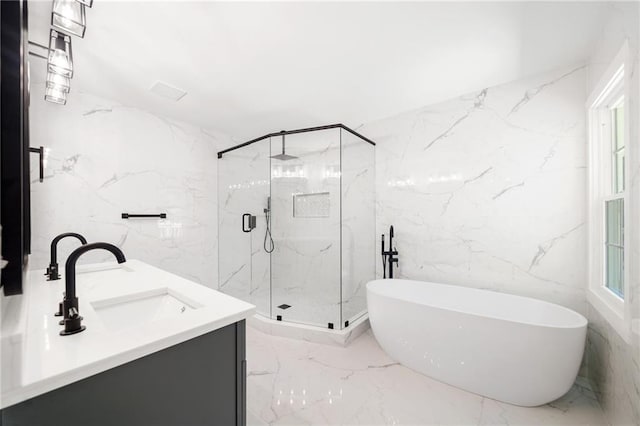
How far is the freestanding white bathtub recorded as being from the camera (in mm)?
1581

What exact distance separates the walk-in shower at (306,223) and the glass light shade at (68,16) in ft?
5.95

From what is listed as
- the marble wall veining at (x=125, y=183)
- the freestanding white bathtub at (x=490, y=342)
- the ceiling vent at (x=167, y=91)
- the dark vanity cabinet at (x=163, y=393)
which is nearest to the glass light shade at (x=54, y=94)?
the marble wall veining at (x=125, y=183)

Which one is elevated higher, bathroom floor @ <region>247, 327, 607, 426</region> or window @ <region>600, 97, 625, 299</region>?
window @ <region>600, 97, 625, 299</region>

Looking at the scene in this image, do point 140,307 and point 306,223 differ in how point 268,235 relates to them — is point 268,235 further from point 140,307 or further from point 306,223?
point 140,307

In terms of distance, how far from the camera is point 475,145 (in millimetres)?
2545

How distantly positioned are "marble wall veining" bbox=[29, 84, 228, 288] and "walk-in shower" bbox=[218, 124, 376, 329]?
0.44 metres

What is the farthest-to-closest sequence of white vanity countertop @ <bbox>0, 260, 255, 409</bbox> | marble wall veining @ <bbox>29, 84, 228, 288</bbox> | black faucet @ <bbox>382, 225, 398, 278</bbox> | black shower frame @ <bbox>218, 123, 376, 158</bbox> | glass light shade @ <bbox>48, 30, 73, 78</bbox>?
black faucet @ <bbox>382, 225, 398, 278</bbox>, black shower frame @ <bbox>218, 123, 376, 158</bbox>, marble wall veining @ <bbox>29, 84, 228, 288</bbox>, glass light shade @ <bbox>48, 30, 73, 78</bbox>, white vanity countertop @ <bbox>0, 260, 255, 409</bbox>

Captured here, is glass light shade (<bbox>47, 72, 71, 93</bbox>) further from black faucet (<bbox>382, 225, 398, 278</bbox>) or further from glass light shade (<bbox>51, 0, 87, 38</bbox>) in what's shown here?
black faucet (<bbox>382, 225, 398, 278</bbox>)

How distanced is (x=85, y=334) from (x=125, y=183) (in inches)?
94.9

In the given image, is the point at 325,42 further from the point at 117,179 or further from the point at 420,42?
the point at 117,179

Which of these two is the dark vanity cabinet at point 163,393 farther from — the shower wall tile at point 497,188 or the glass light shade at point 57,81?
the shower wall tile at point 497,188

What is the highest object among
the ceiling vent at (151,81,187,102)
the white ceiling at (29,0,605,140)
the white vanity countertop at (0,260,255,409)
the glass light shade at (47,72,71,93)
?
the white ceiling at (29,0,605,140)

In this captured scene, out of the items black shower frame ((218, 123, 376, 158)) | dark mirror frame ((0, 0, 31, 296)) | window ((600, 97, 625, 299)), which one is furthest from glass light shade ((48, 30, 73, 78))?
window ((600, 97, 625, 299))

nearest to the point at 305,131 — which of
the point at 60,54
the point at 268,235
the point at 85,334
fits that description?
the point at 268,235
